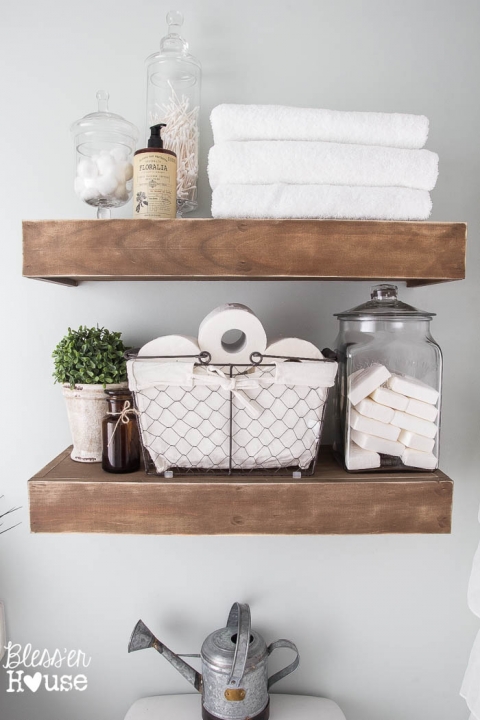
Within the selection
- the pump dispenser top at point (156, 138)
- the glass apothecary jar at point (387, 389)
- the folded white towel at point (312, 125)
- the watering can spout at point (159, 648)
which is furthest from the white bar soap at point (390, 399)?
the watering can spout at point (159, 648)

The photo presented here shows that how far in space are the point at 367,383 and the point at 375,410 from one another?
43mm

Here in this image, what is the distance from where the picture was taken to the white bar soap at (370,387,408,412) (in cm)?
83

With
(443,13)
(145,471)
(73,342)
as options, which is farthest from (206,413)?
(443,13)

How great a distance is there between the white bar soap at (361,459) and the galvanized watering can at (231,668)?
1.17 ft

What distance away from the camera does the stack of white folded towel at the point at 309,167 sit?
0.81 m

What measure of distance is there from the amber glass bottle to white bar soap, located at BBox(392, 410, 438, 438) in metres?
0.41

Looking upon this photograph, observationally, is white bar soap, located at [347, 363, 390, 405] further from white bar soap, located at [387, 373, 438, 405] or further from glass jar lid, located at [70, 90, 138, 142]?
glass jar lid, located at [70, 90, 138, 142]

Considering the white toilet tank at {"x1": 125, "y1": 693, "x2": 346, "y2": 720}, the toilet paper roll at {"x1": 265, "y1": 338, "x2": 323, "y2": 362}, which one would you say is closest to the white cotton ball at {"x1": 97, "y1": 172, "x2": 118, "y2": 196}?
the toilet paper roll at {"x1": 265, "y1": 338, "x2": 323, "y2": 362}

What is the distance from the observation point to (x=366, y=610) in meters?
1.10

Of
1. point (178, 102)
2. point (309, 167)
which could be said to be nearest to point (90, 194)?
point (178, 102)

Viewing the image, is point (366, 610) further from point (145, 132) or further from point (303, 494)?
point (145, 132)

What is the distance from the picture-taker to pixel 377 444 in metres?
0.85

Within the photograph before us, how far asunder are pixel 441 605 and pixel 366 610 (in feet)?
0.50

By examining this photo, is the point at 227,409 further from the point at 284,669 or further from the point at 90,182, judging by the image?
the point at 284,669
